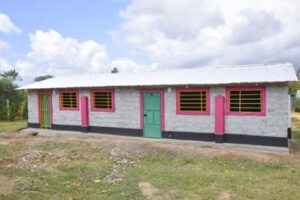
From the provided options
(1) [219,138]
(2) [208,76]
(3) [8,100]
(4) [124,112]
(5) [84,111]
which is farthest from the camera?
(3) [8,100]

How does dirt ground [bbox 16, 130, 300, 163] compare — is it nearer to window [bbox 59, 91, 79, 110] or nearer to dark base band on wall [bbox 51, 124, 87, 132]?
dark base band on wall [bbox 51, 124, 87, 132]

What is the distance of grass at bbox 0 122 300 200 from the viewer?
572cm

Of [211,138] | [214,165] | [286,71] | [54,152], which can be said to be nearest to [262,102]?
[286,71]

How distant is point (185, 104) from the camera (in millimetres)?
10977

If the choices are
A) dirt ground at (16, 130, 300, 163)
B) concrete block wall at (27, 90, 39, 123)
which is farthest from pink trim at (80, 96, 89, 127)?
concrete block wall at (27, 90, 39, 123)

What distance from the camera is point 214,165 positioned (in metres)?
7.94

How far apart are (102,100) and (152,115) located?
8.68 feet

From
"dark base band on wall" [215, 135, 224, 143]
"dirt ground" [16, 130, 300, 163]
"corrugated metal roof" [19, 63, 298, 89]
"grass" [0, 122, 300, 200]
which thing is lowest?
"grass" [0, 122, 300, 200]

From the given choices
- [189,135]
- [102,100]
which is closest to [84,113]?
[102,100]

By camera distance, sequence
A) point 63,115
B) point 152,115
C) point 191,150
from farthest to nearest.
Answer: point 63,115 < point 152,115 < point 191,150

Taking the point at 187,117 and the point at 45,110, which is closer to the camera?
the point at 187,117

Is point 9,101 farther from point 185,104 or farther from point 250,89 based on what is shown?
point 250,89

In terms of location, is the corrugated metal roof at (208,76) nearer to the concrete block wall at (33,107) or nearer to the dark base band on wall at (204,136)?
the concrete block wall at (33,107)

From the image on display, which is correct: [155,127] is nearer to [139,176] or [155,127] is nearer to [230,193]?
[139,176]
